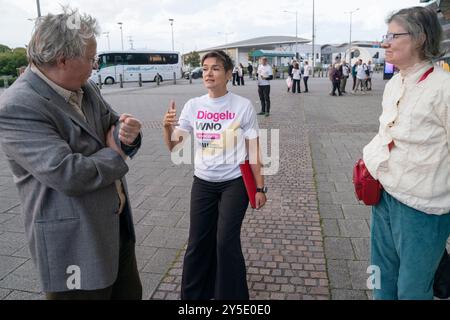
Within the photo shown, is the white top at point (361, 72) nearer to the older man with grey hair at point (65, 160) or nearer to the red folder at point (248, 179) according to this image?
the red folder at point (248, 179)

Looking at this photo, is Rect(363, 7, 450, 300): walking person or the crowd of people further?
Rect(363, 7, 450, 300): walking person

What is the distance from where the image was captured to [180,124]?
2.80 meters

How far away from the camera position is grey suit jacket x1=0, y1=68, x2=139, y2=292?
155cm

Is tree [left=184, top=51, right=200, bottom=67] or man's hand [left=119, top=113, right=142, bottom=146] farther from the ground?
A: tree [left=184, top=51, right=200, bottom=67]

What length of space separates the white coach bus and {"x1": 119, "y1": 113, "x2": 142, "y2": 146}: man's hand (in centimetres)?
3305

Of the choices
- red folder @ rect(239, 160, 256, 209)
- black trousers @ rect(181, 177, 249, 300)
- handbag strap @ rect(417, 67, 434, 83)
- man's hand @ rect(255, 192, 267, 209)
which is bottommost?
black trousers @ rect(181, 177, 249, 300)

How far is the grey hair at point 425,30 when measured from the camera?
1943 millimetres

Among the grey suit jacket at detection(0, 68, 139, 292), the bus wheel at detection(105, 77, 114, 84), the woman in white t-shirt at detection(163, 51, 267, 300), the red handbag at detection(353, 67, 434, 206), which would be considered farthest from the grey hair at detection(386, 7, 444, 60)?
the bus wheel at detection(105, 77, 114, 84)

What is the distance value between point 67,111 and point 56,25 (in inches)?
14.0

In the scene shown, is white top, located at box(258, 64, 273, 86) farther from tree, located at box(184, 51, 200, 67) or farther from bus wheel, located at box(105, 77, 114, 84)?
tree, located at box(184, 51, 200, 67)

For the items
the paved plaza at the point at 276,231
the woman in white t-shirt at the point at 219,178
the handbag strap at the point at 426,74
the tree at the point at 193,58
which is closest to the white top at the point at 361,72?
the paved plaza at the point at 276,231

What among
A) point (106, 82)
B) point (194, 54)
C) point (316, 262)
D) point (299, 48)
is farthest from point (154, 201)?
point (299, 48)

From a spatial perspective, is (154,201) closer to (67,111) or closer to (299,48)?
(67,111)

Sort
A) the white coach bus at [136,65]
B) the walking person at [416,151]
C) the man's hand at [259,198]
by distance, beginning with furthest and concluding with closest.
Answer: the white coach bus at [136,65] → the man's hand at [259,198] → the walking person at [416,151]
